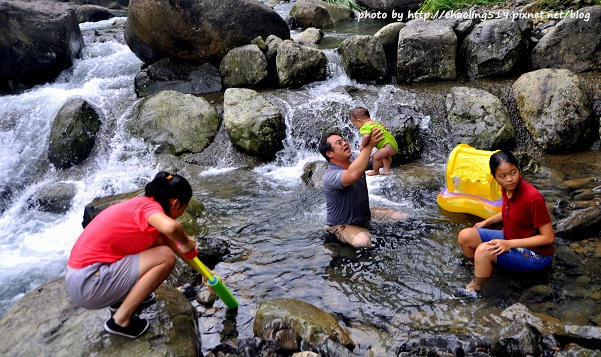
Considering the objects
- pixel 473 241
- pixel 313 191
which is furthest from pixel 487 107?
pixel 473 241

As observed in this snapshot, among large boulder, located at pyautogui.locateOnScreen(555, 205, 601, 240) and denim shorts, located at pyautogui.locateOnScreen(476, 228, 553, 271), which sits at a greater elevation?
denim shorts, located at pyautogui.locateOnScreen(476, 228, 553, 271)

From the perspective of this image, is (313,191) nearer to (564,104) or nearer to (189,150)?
(189,150)

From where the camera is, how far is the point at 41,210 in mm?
7719

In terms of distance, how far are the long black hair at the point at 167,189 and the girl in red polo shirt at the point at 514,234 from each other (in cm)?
235

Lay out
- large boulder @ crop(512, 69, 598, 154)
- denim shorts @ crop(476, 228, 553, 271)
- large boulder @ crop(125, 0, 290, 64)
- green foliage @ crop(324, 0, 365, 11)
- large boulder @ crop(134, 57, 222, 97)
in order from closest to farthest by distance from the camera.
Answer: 1. denim shorts @ crop(476, 228, 553, 271)
2. large boulder @ crop(512, 69, 598, 154)
3. large boulder @ crop(125, 0, 290, 64)
4. large boulder @ crop(134, 57, 222, 97)
5. green foliage @ crop(324, 0, 365, 11)

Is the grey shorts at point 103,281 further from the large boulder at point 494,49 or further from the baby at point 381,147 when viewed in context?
the large boulder at point 494,49

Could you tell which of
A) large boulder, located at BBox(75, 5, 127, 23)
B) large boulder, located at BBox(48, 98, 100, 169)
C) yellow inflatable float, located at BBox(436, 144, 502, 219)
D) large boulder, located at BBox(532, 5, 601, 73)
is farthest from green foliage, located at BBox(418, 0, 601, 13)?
large boulder, located at BBox(75, 5, 127, 23)

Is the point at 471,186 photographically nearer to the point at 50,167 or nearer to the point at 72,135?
the point at 72,135

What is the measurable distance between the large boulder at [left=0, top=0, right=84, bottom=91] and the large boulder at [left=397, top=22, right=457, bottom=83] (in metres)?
7.99

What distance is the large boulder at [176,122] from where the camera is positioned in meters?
8.72

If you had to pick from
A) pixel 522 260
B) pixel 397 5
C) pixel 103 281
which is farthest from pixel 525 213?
pixel 397 5

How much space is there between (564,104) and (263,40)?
6.25m

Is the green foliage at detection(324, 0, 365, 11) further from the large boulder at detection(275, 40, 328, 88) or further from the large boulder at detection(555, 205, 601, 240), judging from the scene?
the large boulder at detection(555, 205, 601, 240)

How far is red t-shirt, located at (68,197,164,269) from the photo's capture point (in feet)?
10.3
